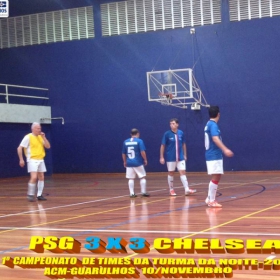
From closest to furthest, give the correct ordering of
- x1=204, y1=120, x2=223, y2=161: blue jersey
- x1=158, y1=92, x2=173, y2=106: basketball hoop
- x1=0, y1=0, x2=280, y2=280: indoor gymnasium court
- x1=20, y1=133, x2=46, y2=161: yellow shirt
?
1. x1=204, y1=120, x2=223, y2=161: blue jersey
2. x1=20, y1=133, x2=46, y2=161: yellow shirt
3. x1=0, y1=0, x2=280, y2=280: indoor gymnasium court
4. x1=158, y1=92, x2=173, y2=106: basketball hoop

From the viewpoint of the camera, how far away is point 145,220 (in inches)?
364

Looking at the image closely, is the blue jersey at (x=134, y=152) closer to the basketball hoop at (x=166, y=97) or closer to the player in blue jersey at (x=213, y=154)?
the player in blue jersey at (x=213, y=154)

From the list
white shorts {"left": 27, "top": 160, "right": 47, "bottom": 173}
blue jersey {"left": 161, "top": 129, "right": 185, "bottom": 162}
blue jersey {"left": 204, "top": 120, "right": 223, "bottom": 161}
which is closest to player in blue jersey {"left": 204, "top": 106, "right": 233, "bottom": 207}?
blue jersey {"left": 204, "top": 120, "right": 223, "bottom": 161}

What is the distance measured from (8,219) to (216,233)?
4.10m

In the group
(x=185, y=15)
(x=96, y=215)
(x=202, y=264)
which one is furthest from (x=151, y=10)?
(x=202, y=264)

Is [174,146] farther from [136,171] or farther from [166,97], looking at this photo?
[166,97]

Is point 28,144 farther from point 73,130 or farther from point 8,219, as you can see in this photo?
point 73,130

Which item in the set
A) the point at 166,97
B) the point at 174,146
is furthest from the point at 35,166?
the point at 166,97

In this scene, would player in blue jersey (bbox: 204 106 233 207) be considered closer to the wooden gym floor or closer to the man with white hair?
the wooden gym floor

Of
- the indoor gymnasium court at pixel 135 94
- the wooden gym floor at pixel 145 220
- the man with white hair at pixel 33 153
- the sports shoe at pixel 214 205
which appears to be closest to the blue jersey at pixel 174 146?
the indoor gymnasium court at pixel 135 94

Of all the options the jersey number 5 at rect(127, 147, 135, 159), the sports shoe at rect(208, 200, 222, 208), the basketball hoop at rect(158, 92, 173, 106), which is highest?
the basketball hoop at rect(158, 92, 173, 106)

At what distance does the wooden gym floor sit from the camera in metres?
6.23

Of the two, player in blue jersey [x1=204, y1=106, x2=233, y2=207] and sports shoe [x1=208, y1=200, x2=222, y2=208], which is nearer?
player in blue jersey [x1=204, y1=106, x2=233, y2=207]

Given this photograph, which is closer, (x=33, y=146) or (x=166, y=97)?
(x=33, y=146)
